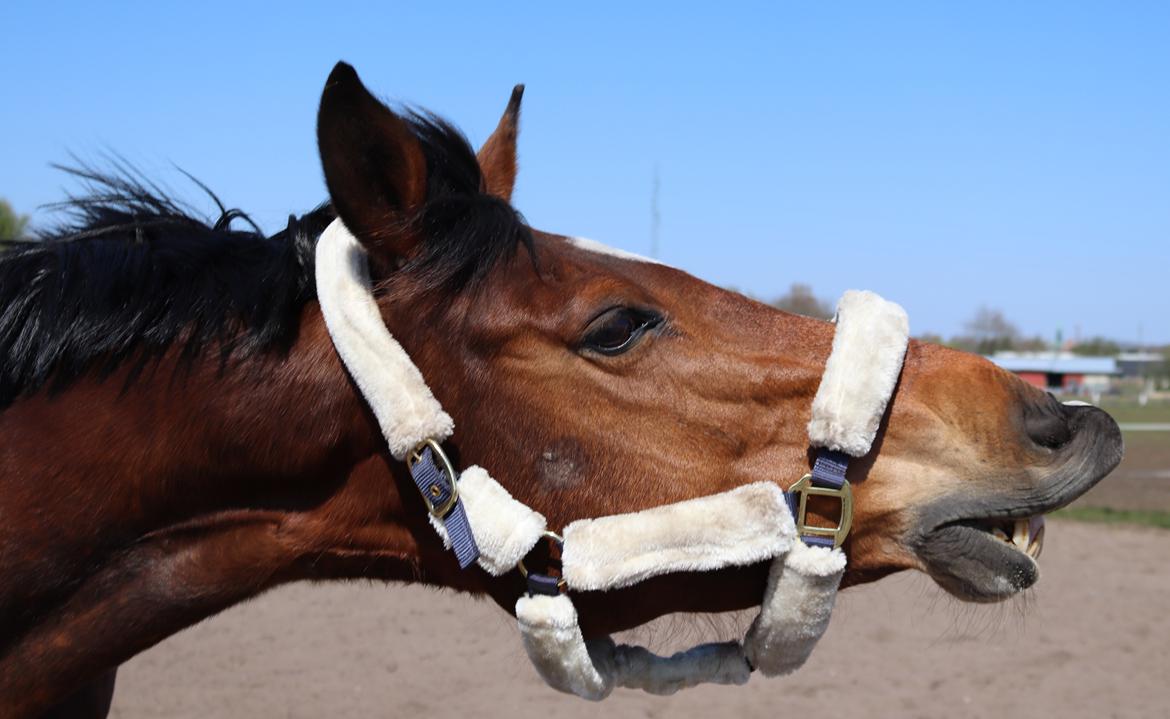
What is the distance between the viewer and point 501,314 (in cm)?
217

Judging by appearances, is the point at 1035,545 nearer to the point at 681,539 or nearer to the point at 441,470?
the point at 681,539

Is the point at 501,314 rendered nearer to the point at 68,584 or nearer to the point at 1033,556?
the point at 68,584

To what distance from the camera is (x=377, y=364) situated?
2068mm

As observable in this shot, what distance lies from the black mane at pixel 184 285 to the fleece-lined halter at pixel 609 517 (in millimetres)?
144

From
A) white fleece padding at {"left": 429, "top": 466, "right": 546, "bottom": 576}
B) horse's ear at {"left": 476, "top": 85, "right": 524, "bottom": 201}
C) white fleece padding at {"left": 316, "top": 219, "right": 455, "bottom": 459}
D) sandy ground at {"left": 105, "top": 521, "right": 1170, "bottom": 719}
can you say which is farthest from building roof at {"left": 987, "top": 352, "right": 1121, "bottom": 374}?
white fleece padding at {"left": 316, "top": 219, "right": 455, "bottom": 459}

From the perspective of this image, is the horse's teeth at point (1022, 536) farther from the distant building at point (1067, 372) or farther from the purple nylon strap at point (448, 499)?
the distant building at point (1067, 372)

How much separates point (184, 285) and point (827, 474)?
57.4 inches

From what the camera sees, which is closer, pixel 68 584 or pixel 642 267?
pixel 68 584

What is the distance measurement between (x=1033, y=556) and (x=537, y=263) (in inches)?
49.7

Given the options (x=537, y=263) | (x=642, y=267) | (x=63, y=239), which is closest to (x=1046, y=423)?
(x=642, y=267)

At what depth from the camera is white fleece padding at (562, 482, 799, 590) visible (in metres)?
2.11

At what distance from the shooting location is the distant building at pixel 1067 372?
60.0m

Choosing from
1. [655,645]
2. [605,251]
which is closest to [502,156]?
[605,251]

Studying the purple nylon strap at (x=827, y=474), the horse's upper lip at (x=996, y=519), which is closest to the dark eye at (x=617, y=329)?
the purple nylon strap at (x=827, y=474)
